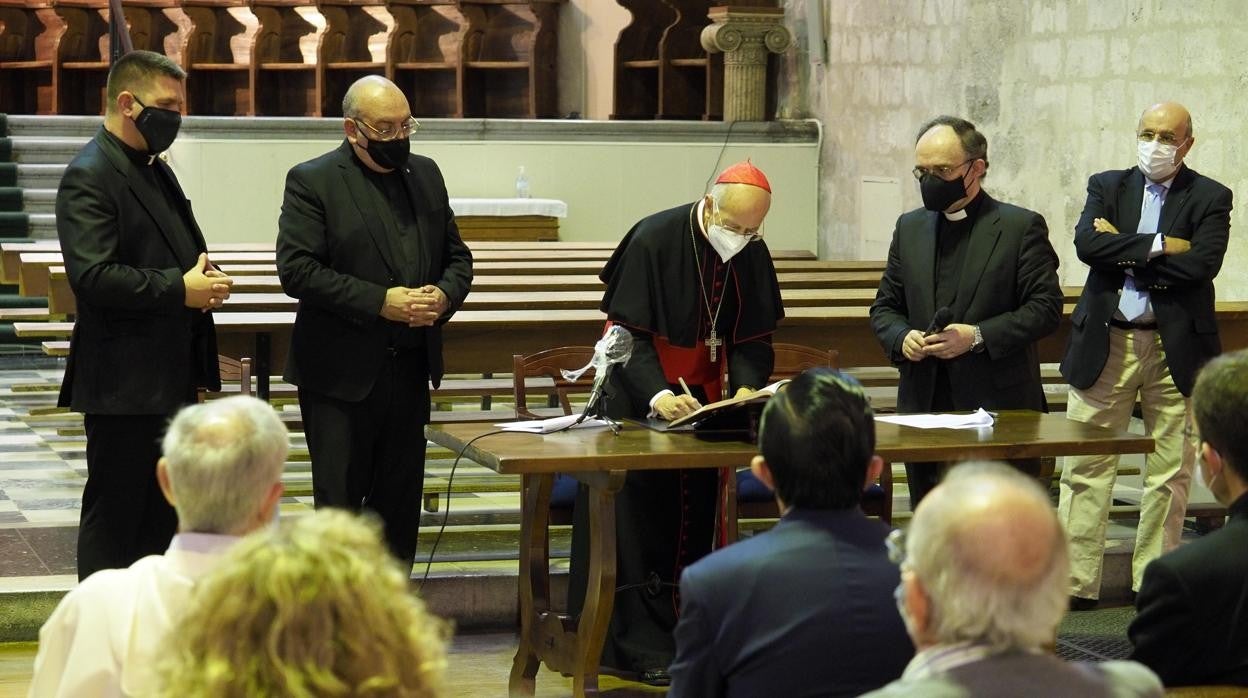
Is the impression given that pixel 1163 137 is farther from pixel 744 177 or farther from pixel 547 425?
pixel 547 425

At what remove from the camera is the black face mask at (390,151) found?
179 inches

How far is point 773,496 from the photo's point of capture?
4738mm

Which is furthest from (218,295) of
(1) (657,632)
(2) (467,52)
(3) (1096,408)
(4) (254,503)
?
(2) (467,52)

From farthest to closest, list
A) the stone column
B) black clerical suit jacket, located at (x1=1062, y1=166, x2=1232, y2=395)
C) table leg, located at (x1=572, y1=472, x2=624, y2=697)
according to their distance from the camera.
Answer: the stone column
black clerical suit jacket, located at (x1=1062, y1=166, x2=1232, y2=395)
table leg, located at (x1=572, y1=472, x2=624, y2=697)

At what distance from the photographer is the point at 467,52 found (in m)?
13.9

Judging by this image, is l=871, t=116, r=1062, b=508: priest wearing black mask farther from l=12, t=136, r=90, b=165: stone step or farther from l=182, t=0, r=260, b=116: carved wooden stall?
l=182, t=0, r=260, b=116: carved wooden stall

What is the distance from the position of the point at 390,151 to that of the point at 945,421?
1580mm

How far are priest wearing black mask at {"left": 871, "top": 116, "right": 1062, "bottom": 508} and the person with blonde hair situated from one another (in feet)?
10.8

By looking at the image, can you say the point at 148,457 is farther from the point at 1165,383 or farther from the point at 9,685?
the point at 1165,383

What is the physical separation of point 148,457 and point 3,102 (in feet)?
35.6

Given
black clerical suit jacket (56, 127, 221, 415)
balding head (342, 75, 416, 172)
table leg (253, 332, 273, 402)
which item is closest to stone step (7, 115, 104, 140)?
table leg (253, 332, 273, 402)

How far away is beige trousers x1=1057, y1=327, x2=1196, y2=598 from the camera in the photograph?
532 cm

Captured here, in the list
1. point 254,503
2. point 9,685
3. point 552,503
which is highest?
point 254,503

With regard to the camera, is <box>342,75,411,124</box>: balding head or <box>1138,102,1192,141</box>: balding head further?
<box>1138,102,1192,141</box>: balding head
